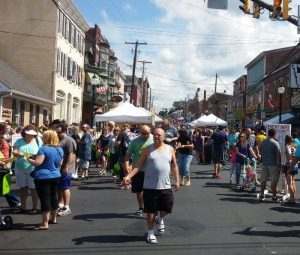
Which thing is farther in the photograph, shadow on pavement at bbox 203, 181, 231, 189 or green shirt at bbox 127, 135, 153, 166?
shadow on pavement at bbox 203, 181, 231, 189

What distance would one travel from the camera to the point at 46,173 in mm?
7871

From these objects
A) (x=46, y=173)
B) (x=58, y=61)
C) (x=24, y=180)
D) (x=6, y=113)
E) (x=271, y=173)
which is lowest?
(x=24, y=180)

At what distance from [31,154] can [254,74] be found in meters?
51.5

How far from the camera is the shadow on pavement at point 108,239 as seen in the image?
23.8 feet

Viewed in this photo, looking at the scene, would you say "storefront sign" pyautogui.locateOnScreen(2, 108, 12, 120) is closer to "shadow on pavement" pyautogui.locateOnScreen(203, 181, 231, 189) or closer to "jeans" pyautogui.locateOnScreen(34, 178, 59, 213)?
"shadow on pavement" pyautogui.locateOnScreen(203, 181, 231, 189)

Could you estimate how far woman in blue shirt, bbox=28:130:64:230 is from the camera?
7.85m

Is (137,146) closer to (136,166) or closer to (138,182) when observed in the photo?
(138,182)

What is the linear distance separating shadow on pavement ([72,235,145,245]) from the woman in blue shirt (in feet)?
2.83

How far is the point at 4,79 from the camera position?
83.6 feet

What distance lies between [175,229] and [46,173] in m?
2.33

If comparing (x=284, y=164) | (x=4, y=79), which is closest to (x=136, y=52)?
(x=4, y=79)

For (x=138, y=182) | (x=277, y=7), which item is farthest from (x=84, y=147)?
(x=277, y=7)

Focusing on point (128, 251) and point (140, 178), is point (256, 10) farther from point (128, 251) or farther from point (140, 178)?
point (128, 251)

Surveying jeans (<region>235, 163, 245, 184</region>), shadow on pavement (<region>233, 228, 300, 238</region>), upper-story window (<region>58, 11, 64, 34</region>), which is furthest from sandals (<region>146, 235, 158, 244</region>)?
upper-story window (<region>58, 11, 64, 34</region>)
